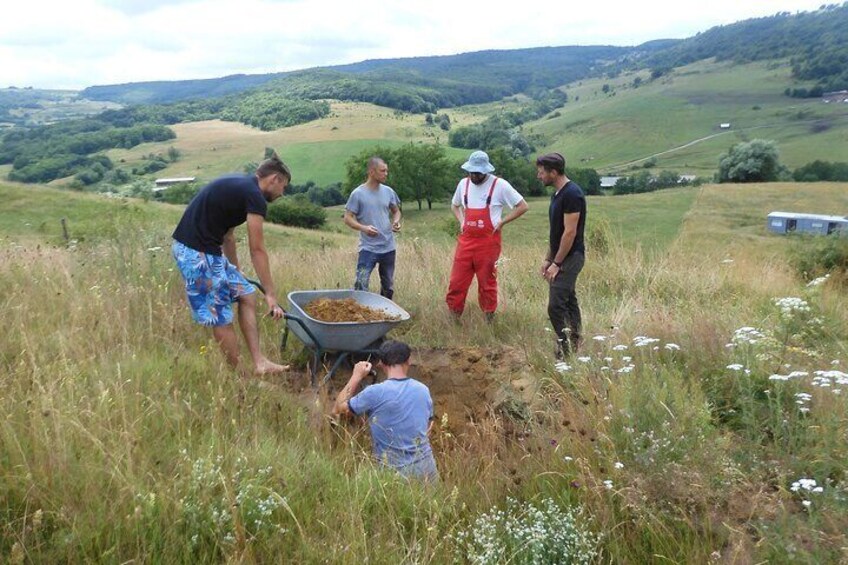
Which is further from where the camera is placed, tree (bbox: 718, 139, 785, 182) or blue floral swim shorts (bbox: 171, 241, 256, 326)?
tree (bbox: 718, 139, 785, 182)

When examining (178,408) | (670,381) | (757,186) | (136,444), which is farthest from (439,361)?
(757,186)

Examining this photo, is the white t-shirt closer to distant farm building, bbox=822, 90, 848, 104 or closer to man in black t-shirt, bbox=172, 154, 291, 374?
man in black t-shirt, bbox=172, 154, 291, 374

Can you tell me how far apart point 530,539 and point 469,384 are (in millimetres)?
2308

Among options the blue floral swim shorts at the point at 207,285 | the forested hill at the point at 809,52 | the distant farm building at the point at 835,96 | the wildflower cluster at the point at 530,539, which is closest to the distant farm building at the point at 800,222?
the blue floral swim shorts at the point at 207,285

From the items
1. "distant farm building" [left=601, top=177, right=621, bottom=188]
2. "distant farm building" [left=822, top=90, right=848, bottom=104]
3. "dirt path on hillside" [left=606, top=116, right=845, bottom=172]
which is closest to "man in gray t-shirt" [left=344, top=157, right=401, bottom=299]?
"distant farm building" [left=601, top=177, right=621, bottom=188]

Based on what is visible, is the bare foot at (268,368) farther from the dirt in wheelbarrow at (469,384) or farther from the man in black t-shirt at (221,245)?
the dirt in wheelbarrow at (469,384)

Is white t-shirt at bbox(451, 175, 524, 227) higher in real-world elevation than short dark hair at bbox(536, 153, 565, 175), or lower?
lower

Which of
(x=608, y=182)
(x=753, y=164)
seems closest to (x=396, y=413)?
(x=753, y=164)

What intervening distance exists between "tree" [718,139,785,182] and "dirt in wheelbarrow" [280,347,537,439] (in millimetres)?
72072

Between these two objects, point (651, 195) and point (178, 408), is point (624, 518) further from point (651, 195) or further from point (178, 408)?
point (651, 195)

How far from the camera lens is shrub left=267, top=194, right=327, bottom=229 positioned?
42375 mm

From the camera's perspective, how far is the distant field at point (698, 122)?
298ft

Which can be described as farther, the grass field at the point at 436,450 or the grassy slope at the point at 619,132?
the grassy slope at the point at 619,132

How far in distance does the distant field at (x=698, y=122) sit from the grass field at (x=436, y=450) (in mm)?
89228
